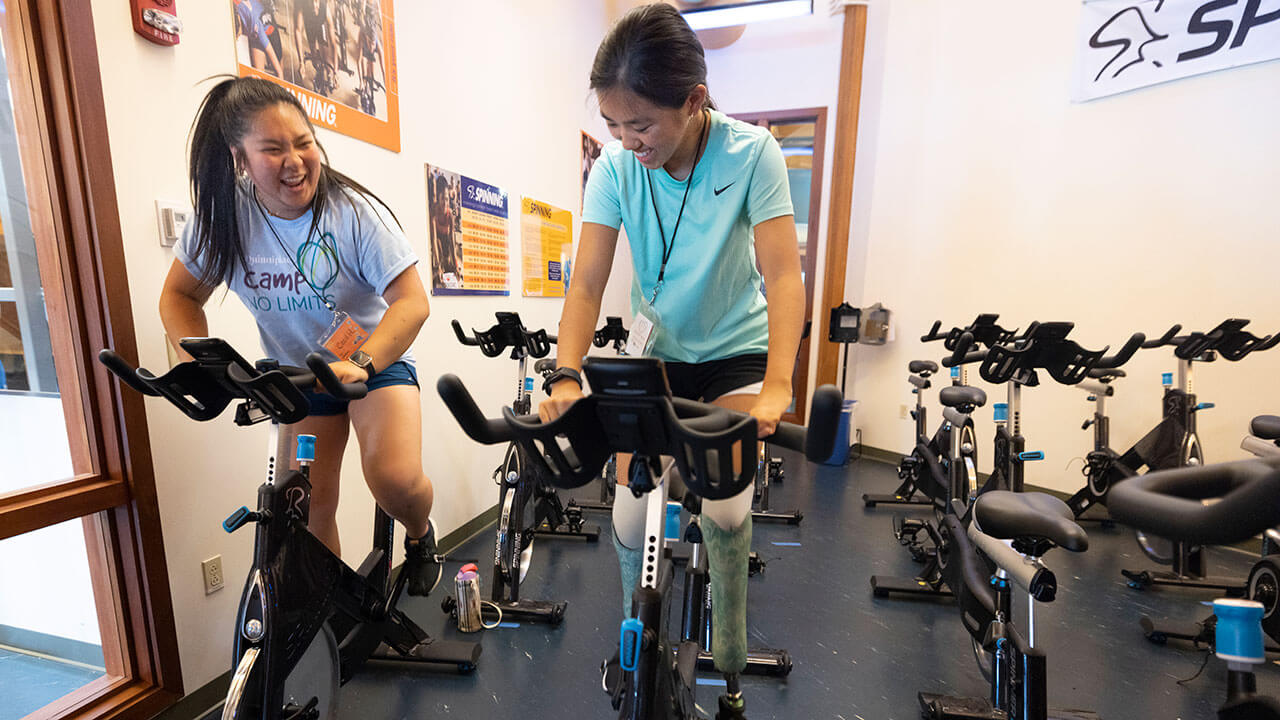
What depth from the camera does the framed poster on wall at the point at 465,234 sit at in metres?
2.64

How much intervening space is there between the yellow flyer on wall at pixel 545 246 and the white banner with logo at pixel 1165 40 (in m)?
3.46

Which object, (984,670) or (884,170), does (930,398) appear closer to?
(884,170)

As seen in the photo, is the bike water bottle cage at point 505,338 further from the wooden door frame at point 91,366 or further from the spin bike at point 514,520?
the wooden door frame at point 91,366

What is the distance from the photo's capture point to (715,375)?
138cm

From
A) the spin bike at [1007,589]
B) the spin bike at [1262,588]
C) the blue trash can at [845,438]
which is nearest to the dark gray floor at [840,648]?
the spin bike at [1262,588]

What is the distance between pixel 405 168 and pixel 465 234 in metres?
0.47

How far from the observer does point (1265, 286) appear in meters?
2.91

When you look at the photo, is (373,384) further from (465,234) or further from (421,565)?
(465,234)

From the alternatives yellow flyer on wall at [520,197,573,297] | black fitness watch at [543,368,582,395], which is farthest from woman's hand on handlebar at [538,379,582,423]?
yellow flyer on wall at [520,197,573,297]

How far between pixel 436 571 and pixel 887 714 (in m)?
1.56

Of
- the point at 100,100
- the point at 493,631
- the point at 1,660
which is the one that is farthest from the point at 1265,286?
the point at 1,660

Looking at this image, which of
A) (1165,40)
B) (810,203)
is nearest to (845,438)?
(810,203)

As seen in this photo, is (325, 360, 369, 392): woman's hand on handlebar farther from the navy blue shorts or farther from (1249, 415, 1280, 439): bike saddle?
(1249, 415, 1280, 439): bike saddle

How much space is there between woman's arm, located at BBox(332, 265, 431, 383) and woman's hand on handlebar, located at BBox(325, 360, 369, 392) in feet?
0.12
